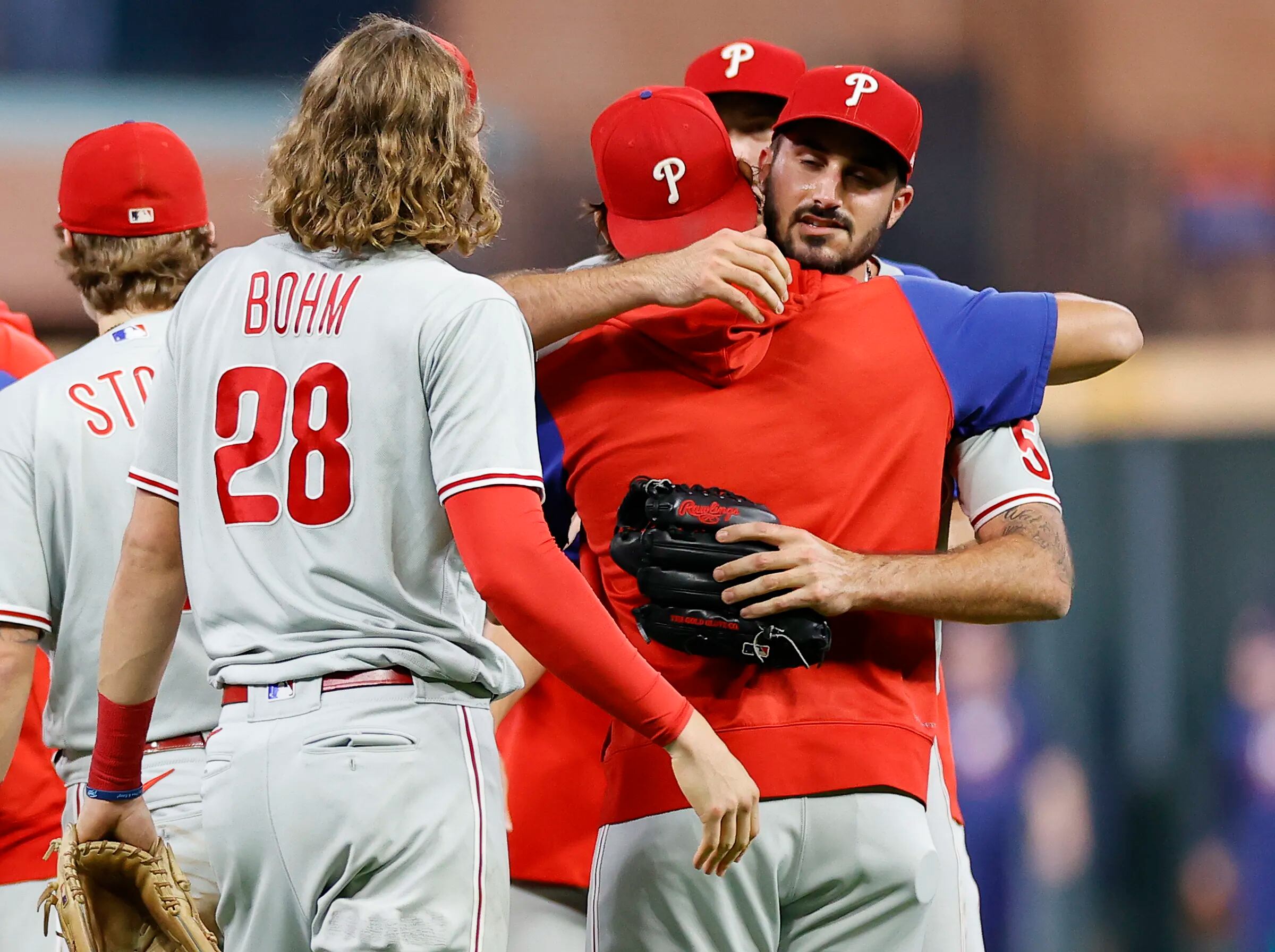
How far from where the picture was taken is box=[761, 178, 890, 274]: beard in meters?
2.71

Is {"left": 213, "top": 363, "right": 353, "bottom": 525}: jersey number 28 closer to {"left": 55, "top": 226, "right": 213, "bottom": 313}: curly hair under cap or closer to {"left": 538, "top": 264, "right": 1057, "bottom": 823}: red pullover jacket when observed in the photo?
{"left": 538, "top": 264, "right": 1057, "bottom": 823}: red pullover jacket

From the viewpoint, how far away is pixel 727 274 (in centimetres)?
240

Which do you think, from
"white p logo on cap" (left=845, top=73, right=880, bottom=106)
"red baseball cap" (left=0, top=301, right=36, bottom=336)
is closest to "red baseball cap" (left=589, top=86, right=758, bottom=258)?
"white p logo on cap" (left=845, top=73, right=880, bottom=106)

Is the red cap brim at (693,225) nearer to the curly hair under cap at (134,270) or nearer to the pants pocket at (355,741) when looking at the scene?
the pants pocket at (355,741)

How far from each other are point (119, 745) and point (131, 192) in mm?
1293

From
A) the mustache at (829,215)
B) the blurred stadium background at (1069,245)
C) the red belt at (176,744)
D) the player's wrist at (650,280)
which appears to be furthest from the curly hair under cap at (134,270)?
the blurred stadium background at (1069,245)

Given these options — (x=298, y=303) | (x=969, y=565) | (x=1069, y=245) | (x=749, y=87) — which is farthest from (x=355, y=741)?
(x=1069, y=245)

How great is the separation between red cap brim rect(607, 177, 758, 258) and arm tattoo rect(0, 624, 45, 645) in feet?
4.38

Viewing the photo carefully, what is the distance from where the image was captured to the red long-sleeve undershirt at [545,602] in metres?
2.09

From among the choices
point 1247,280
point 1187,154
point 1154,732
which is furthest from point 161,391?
point 1187,154

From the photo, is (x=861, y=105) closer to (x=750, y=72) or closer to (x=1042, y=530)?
(x=1042, y=530)

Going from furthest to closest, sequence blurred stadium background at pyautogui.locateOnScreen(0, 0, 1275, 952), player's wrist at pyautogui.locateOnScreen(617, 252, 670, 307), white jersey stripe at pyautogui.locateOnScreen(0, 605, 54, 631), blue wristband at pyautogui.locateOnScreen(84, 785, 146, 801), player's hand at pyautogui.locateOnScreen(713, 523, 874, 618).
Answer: blurred stadium background at pyautogui.locateOnScreen(0, 0, 1275, 952) → white jersey stripe at pyautogui.locateOnScreen(0, 605, 54, 631) → blue wristband at pyautogui.locateOnScreen(84, 785, 146, 801) → player's wrist at pyautogui.locateOnScreen(617, 252, 670, 307) → player's hand at pyautogui.locateOnScreen(713, 523, 874, 618)

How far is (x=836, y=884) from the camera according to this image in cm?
243

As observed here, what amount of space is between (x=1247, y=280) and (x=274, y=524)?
32.4 ft
